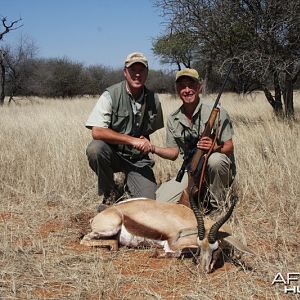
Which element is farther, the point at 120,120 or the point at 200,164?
the point at 120,120

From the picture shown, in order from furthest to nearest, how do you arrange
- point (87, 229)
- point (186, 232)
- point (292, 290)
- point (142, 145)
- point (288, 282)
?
point (142, 145), point (87, 229), point (186, 232), point (288, 282), point (292, 290)

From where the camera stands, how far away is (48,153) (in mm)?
6324

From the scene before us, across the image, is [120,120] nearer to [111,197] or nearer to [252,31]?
[111,197]

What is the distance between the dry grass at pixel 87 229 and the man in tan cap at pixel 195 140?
1.18 ft

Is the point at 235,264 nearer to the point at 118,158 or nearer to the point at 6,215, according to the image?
the point at 118,158

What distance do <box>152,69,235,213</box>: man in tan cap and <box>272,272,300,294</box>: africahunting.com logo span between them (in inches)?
52.9

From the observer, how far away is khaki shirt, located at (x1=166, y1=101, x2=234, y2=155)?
4.39 meters

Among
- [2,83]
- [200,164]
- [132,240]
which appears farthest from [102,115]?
[2,83]

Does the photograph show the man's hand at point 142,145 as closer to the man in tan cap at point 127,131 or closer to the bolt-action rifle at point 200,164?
the man in tan cap at point 127,131

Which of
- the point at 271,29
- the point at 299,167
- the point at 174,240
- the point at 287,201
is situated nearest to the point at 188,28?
the point at 271,29

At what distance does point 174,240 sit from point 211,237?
55 cm

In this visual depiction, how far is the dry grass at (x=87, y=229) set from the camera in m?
2.81

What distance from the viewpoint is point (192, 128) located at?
455cm

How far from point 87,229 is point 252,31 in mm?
6647
